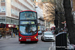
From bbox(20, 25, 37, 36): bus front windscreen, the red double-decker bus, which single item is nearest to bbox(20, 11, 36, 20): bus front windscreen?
the red double-decker bus

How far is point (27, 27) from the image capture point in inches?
675

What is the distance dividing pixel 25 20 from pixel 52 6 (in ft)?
86.0

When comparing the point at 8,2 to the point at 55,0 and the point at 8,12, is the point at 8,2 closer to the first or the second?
the point at 8,12

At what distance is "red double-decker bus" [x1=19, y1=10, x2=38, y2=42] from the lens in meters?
16.8

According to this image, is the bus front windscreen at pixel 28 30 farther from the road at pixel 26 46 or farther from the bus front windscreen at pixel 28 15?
the road at pixel 26 46

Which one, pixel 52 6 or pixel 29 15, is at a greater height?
pixel 52 6

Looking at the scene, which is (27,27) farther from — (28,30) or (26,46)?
(26,46)

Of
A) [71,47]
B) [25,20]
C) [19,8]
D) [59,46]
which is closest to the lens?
[71,47]

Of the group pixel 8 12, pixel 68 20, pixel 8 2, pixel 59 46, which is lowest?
pixel 59 46

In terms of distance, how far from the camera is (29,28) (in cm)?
1714

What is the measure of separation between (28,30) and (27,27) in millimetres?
399

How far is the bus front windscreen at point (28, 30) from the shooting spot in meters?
16.9

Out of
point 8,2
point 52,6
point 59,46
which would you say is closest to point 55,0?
point 52,6

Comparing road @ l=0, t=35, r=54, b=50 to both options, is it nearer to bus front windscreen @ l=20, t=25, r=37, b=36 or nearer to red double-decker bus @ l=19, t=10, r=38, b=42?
red double-decker bus @ l=19, t=10, r=38, b=42
